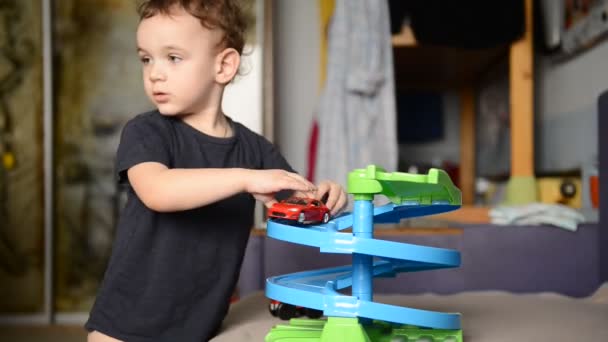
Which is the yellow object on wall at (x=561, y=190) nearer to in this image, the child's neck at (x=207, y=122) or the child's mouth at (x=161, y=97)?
the child's neck at (x=207, y=122)

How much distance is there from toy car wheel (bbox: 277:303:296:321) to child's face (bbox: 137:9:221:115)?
13.5 inches

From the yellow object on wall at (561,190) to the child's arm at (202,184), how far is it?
131 cm

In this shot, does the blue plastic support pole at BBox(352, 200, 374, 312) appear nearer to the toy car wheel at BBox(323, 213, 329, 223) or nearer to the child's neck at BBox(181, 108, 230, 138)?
the toy car wheel at BBox(323, 213, 329, 223)

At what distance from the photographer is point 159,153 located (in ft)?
2.82

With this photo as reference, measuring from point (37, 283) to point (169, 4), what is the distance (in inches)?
84.9

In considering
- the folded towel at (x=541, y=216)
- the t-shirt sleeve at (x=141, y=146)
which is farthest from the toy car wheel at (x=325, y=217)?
the folded towel at (x=541, y=216)

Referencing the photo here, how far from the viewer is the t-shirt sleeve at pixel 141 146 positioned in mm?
846

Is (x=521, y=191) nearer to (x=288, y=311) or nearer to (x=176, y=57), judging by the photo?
(x=288, y=311)

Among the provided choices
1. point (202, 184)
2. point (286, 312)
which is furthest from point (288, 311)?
point (202, 184)

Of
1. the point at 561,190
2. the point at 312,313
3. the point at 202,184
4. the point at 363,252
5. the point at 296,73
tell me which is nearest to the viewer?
the point at 363,252

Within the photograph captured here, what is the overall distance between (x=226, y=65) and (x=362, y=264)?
44 cm

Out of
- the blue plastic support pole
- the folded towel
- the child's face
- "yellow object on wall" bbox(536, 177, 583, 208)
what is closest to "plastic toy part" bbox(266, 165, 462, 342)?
the blue plastic support pole

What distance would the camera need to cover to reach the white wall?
2.78 meters

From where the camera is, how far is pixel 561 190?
1.89 metres
